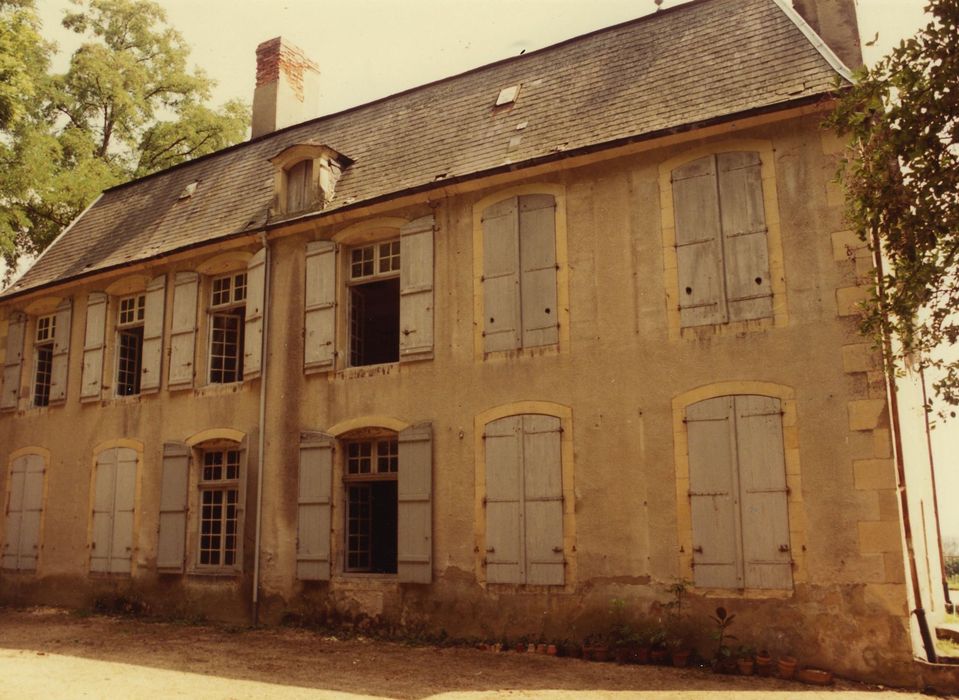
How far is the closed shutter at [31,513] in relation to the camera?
46.0 ft

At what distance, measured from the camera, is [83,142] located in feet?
65.8

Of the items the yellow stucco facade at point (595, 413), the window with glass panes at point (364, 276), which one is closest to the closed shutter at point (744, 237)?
the yellow stucco facade at point (595, 413)

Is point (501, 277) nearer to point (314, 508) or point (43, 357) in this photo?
point (314, 508)

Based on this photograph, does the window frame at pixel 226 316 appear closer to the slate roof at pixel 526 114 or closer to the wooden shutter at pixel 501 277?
the slate roof at pixel 526 114

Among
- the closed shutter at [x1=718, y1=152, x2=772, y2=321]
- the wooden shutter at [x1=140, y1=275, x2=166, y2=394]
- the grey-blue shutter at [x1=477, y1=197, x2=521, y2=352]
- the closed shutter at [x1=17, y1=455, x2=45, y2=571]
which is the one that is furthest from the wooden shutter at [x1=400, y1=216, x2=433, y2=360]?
the closed shutter at [x1=17, y1=455, x2=45, y2=571]

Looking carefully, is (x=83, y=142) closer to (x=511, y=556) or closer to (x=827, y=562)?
(x=511, y=556)

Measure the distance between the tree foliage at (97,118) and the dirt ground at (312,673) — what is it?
10674 mm

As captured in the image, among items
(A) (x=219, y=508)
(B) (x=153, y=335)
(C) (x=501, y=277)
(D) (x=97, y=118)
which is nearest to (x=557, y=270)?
(C) (x=501, y=277)

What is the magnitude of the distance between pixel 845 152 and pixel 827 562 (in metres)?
3.97

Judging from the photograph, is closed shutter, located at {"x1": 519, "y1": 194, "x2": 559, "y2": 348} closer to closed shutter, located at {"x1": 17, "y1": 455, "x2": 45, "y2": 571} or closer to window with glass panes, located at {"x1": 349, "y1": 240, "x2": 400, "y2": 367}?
window with glass panes, located at {"x1": 349, "y1": 240, "x2": 400, "y2": 367}

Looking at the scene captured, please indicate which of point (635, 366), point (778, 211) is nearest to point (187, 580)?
point (635, 366)

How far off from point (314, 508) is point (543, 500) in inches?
130

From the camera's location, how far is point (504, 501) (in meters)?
9.54

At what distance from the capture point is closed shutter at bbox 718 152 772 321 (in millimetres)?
8656
